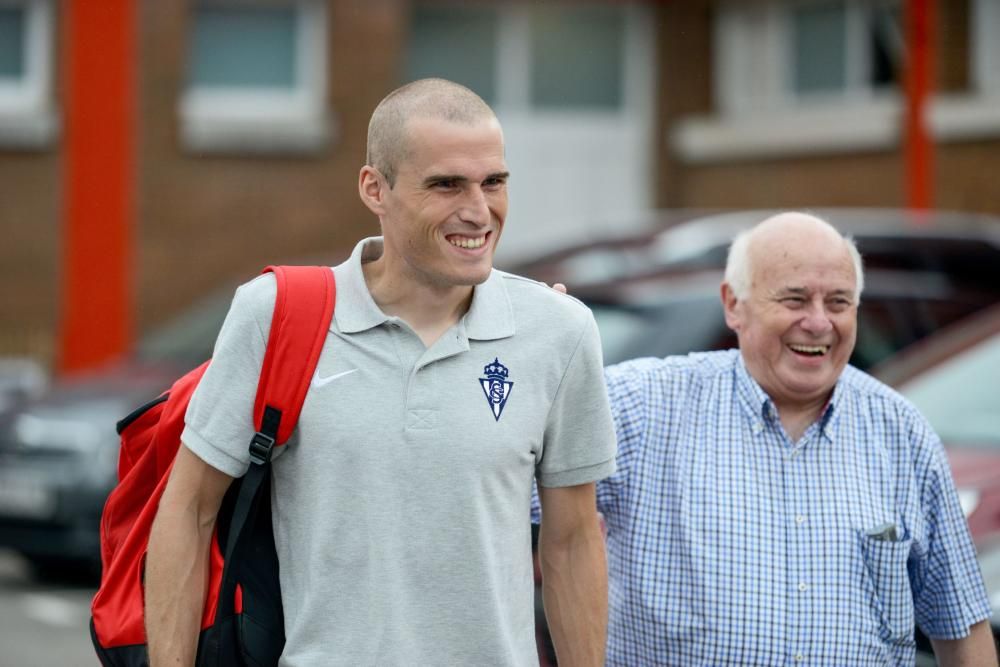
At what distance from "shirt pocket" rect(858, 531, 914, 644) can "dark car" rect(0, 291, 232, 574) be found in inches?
225

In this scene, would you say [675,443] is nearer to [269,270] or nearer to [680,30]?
[269,270]

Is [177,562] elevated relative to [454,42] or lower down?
lower down

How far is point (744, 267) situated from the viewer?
3.46 m

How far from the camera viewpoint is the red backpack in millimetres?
2631

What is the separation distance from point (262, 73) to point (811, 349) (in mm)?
13518

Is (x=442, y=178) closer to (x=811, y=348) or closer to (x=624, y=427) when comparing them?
(x=624, y=427)

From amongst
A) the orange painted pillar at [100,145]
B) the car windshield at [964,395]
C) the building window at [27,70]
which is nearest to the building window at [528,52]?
the building window at [27,70]

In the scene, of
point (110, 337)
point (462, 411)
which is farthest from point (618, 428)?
point (110, 337)

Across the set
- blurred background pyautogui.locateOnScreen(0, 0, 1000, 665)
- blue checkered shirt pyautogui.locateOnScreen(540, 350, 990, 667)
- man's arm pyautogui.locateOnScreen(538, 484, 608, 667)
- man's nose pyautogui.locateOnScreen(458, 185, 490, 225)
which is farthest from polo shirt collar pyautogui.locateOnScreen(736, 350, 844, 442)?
blurred background pyautogui.locateOnScreen(0, 0, 1000, 665)

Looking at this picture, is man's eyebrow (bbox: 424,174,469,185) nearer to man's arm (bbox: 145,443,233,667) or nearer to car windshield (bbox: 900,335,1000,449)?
man's arm (bbox: 145,443,233,667)

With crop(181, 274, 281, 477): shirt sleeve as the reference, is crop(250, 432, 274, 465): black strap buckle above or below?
below

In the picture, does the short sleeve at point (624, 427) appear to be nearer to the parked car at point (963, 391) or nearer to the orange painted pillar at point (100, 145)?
the parked car at point (963, 391)

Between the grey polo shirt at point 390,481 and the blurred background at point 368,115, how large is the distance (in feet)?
27.7

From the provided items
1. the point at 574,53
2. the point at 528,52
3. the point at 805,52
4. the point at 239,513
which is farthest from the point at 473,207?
the point at 574,53
